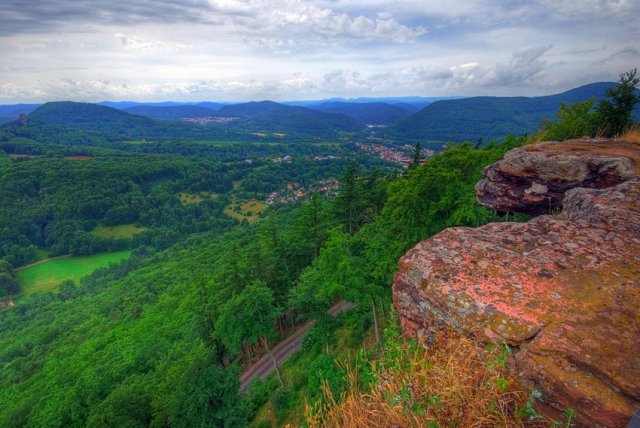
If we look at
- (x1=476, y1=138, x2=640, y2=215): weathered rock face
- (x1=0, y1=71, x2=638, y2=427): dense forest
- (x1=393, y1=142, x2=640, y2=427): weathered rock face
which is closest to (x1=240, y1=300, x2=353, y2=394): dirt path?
(x1=0, y1=71, x2=638, y2=427): dense forest

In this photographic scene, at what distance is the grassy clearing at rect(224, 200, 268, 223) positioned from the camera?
12218cm

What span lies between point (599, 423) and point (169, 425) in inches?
713

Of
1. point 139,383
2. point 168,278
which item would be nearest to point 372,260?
point 139,383

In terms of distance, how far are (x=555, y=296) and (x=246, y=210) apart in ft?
426

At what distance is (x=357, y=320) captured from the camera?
20453mm

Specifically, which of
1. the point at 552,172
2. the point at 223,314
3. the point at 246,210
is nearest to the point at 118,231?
the point at 246,210

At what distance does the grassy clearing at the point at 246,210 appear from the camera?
12218 centimetres

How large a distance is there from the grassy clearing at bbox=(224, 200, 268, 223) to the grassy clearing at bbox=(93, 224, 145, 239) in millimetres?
33852

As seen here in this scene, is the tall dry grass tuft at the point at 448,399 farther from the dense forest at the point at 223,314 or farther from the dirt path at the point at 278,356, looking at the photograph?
the dirt path at the point at 278,356

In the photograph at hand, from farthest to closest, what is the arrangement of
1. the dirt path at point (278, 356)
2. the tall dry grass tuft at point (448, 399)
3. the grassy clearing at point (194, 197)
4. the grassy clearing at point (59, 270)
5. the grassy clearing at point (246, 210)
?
the grassy clearing at point (194, 197), the grassy clearing at point (246, 210), the grassy clearing at point (59, 270), the dirt path at point (278, 356), the tall dry grass tuft at point (448, 399)

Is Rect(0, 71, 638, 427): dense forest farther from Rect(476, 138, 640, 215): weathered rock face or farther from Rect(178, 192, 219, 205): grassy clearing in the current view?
Rect(178, 192, 219, 205): grassy clearing

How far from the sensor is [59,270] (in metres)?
92.3

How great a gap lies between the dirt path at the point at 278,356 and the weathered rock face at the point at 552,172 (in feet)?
57.2

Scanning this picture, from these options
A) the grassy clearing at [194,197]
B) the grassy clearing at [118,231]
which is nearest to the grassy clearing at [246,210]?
the grassy clearing at [194,197]
